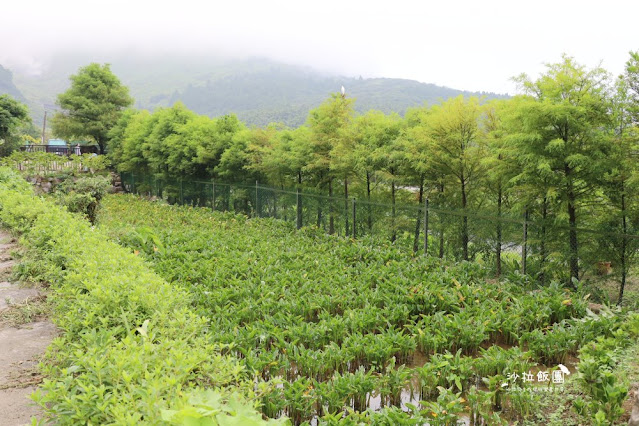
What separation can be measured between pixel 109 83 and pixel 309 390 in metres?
33.9

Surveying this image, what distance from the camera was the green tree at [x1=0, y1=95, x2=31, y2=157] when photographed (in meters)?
29.1

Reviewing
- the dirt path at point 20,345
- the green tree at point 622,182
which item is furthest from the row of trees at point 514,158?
the dirt path at point 20,345

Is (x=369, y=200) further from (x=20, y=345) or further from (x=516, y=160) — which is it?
(x=20, y=345)

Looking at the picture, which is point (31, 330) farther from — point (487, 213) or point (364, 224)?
point (364, 224)

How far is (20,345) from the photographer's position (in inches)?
171

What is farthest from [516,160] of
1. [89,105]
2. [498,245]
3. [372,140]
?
[89,105]

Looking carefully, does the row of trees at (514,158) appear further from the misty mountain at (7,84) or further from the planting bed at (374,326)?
the misty mountain at (7,84)

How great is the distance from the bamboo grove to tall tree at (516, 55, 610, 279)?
0.05 feet

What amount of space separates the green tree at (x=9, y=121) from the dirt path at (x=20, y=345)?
27538 mm

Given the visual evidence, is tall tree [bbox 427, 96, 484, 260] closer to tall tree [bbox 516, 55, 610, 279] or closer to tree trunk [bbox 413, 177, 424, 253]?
tree trunk [bbox 413, 177, 424, 253]

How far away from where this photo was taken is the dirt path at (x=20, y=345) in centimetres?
324

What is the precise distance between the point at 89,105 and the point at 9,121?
15.3 ft

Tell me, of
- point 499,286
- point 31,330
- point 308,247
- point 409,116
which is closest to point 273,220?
point 308,247

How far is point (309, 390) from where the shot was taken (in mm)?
4020
